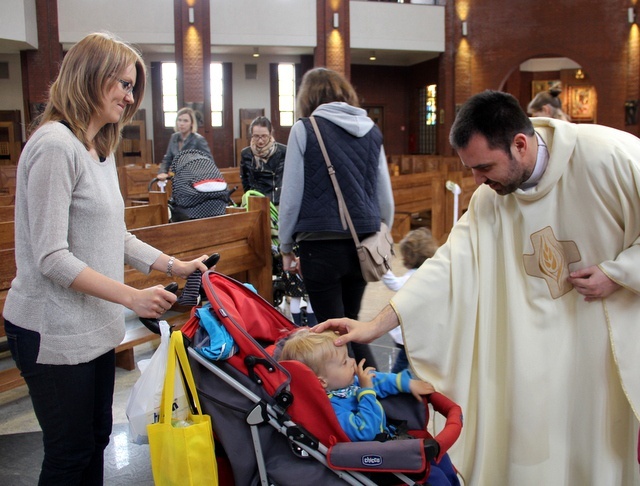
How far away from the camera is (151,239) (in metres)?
4.14

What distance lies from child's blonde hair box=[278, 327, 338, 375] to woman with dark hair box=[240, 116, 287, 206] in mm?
3231

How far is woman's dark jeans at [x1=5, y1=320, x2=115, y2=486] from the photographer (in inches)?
76.8

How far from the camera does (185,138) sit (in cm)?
631

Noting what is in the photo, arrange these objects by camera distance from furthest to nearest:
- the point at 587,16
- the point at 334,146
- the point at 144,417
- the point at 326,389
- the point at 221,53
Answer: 1. the point at 221,53
2. the point at 587,16
3. the point at 334,146
4. the point at 326,389
5. the point at 144,417

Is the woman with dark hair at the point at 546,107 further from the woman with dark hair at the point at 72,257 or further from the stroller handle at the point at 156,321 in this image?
the woman with dark hair at the point at 72,257

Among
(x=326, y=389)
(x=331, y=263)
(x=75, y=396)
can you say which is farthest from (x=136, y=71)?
(x=331, y=263)

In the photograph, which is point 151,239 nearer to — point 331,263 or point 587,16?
point 331,263

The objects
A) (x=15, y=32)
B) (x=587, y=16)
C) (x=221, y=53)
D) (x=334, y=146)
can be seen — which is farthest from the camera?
(x=221, y=53)

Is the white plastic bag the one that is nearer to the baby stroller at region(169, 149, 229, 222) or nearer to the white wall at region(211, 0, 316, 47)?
the baby stroller at region(169, 149, 229, 222)

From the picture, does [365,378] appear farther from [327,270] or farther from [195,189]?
[195,189]

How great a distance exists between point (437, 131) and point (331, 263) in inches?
815

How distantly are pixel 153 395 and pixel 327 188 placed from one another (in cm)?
148

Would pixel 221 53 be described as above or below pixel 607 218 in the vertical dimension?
above

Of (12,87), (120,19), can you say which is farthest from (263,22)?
(12,87)
